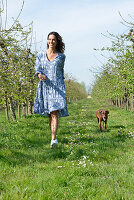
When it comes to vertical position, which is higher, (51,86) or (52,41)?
(52,41)

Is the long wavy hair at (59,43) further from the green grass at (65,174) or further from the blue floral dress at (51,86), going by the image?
the green grass at (65,174)

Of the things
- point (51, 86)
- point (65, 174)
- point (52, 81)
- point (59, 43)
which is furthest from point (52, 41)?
point (65, 174)

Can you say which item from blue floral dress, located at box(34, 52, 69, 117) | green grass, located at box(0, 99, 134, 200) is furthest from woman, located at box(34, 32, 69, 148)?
green grass, located at box(0, 99, 134, 200)

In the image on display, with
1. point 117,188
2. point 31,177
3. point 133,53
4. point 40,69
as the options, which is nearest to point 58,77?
point 40,69

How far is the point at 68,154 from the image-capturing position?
13.7 feet

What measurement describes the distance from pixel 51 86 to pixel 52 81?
14 cm

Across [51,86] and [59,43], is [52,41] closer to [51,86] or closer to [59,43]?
[59,43]

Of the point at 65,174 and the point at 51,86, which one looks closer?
the point at 65,174

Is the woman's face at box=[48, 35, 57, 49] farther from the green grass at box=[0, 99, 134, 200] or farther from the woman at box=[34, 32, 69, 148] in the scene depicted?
the green grass at box=[0, 99, 134, 200]

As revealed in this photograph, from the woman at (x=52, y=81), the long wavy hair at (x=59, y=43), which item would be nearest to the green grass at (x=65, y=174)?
the woman at (x=52, y=81)

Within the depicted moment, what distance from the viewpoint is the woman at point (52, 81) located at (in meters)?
4.94

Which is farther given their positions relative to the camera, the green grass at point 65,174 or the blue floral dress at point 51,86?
the blue floral dress at point 51,86

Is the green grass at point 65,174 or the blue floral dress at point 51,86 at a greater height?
the blue floral dress at point 51,86

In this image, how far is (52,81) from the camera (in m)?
5.01
